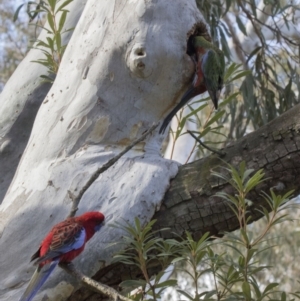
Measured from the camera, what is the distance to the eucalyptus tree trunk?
1.52 m

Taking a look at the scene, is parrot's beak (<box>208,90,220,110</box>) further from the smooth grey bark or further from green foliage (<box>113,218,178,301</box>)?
the smooth grey bark

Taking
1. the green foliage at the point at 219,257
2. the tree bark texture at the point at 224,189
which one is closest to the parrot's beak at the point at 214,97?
the tree bark texture at the point at 224,189

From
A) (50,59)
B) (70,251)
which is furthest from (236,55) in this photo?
(70,251)

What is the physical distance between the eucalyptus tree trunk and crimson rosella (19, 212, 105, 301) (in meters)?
0.19

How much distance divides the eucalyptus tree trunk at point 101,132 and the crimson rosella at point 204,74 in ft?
0.09

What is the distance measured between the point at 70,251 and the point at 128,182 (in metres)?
0.37

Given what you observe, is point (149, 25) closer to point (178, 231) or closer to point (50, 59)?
point (50, 59)

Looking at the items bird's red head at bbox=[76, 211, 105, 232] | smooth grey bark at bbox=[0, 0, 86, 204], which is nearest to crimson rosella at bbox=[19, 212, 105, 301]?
bird's red head at bbox=[76, 211, 105, 232]

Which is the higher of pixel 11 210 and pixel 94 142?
pixel 94 142

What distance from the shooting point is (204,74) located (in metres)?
1.75

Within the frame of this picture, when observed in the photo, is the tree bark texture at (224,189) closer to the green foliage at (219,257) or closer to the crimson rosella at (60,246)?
the green foliage at (219,257)

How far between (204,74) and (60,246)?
747 mm

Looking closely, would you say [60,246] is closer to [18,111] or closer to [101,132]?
[101,132]

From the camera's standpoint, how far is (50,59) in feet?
6.45
